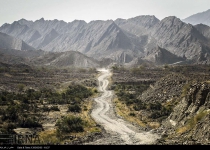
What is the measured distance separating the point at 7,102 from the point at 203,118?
4194 centimetres

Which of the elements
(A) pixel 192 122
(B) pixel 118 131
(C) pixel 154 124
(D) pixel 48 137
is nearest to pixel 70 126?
(D) pixel 48 137

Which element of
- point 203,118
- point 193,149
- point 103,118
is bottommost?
point 103,118

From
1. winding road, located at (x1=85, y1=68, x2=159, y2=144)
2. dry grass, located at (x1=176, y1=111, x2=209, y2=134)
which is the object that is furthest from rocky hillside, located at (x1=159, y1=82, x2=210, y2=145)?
winding road, located at (x1=85, y1=68, x2=159, y2=144)

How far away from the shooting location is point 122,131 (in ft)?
117

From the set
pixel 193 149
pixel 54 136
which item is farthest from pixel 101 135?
pixel 193 149

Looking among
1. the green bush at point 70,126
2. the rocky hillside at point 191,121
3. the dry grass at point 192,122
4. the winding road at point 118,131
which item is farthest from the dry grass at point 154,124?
the green bush at point 70,126

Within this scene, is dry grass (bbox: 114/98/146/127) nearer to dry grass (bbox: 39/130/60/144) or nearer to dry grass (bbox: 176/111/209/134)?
dry grass (bbox: 176/111/209/134)

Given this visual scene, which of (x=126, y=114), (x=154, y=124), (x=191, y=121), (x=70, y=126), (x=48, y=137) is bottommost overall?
(x=126, y=114)

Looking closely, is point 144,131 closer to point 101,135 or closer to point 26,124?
point 101,135

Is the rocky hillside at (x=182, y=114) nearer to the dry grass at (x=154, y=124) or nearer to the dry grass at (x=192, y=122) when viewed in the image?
the dry grass at (x=192, y=122)

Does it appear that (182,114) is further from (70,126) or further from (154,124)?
(70,126)

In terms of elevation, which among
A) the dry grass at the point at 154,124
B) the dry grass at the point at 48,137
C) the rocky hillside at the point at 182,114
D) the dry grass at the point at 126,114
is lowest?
the dry grass at the point at 126,114

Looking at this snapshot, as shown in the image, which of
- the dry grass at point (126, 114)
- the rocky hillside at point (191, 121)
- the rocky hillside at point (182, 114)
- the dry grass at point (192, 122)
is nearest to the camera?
the rocky hillside at point (191, 121)

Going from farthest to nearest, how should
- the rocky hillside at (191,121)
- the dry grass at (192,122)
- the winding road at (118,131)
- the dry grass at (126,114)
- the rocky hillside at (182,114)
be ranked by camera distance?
the dry grass at (126,114), the winding road at (118,131), the dry grass at (192,122), the rocky hillside at (182,114), the rocky hillside at (191,121)
